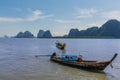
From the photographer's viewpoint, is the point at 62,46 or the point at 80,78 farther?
the point at 62,46

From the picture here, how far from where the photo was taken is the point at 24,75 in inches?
1315

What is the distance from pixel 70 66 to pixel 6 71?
1129 cm

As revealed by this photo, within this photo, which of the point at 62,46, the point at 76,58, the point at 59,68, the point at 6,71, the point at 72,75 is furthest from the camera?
the point at 62,46

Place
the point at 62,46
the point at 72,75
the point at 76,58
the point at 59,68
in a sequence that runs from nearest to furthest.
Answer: the point at 72,75, the point at 59,68, the point at 76,58, the point at 62,46

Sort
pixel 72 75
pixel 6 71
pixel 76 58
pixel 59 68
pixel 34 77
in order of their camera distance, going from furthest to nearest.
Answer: pixel 76 58, pixel 59 68, pixel 6 71, pixel 72 75, pixel 34 77

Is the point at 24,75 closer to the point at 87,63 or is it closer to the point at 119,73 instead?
the point at 87,63

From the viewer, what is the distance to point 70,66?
135 feet

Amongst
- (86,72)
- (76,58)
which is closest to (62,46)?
(76,58)

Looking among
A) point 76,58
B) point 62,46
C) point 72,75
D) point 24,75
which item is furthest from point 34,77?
point 62,46

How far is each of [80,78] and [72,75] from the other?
2292 mm

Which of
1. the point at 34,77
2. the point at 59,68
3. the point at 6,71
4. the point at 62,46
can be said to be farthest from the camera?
the point at 62,46

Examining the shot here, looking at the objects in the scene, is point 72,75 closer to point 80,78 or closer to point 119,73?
point 80,78

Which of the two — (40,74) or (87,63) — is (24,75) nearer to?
(40,74)

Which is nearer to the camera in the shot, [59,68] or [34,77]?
[34,77]
